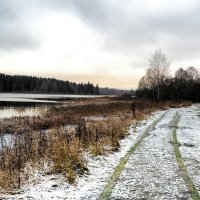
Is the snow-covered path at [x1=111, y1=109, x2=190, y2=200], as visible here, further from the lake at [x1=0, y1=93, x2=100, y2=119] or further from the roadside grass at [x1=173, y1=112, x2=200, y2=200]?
the lake at [x1=0, y1=93, x2=100, y2=119]

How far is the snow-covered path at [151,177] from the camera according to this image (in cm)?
758

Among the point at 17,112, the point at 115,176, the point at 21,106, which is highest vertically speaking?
the point at 115,176

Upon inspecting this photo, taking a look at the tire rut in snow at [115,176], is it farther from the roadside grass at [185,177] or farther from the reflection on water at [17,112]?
the reflection on water at [17,112]

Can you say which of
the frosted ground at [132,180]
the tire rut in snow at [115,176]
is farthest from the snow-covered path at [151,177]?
the tire rut in snow at [115,176]

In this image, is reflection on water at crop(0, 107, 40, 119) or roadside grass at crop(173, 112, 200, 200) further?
reflection on water at crop(0, 107, 40, 119)

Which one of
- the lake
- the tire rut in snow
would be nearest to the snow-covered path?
the tire rut in snow

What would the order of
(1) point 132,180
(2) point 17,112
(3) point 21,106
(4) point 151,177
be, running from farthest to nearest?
(3) point 21,106
(2) point 17,112
(4) point 151,177
(1) point 132,180

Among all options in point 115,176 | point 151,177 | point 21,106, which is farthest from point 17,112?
point 151,177

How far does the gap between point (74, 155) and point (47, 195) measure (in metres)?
2.71

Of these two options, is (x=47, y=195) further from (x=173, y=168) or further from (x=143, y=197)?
(x=173, y=168)

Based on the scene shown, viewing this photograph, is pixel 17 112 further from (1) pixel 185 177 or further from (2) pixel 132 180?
(1) pixel 185 177

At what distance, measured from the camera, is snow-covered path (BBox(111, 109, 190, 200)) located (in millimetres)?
7583

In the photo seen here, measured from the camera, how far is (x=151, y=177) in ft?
29.7

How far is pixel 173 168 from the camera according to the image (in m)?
10.1
